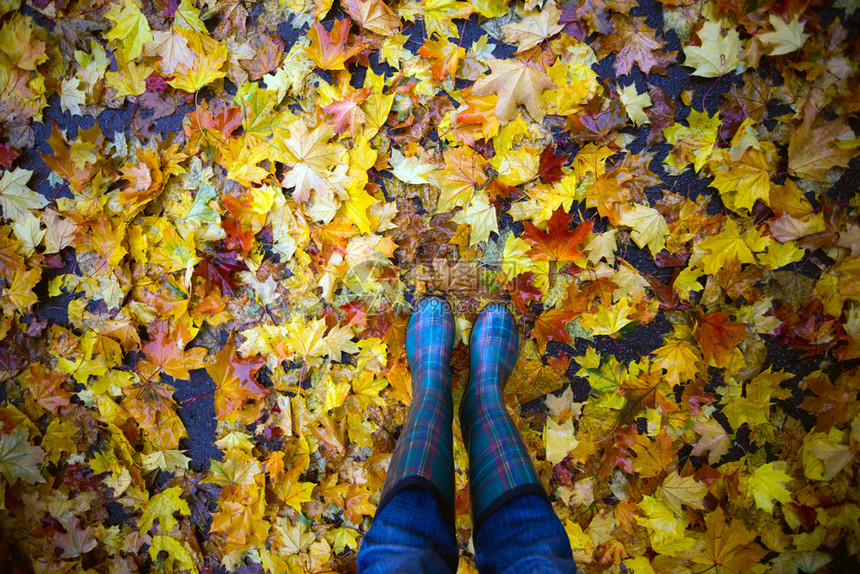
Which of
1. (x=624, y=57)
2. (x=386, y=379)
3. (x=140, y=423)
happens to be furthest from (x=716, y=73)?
(x=140, y=423)

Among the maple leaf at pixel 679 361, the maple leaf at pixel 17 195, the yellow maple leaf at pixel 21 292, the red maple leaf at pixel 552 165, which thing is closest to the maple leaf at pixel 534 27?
the red maple leaf at pixel 552 165

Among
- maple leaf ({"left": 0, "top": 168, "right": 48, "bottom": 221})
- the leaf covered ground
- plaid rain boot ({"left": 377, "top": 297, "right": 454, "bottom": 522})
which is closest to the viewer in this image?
plaid rain boot ({"left": 377, "top": 297, "right": 454, "bottom": 522})

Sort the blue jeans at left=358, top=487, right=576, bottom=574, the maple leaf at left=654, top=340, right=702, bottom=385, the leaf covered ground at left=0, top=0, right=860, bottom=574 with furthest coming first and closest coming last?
the maple leaf at left=654, top=340, right=702, bottom=385 < the leaf covered ground at left=0, top=0, right=860, bottom=574 < the blue jeans at left=358, top=487, right=576, bottom=574

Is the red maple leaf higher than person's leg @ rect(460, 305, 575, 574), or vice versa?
the red maple leaf

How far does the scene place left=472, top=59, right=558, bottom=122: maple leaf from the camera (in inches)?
47.7

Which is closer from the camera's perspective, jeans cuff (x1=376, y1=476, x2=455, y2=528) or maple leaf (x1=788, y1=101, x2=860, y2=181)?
jeans cuff (x1=376, y1=476, x2=455, y2=528)

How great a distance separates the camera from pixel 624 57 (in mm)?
1210

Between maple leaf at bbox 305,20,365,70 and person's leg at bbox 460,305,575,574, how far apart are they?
1065mm

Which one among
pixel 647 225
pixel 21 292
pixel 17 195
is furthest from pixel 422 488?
pixel 17 195

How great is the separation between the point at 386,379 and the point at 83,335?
117 cm

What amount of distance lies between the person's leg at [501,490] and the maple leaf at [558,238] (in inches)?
13.8

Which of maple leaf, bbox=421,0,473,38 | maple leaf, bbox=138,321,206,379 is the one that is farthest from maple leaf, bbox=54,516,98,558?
maple leaf, bbox=421,0,473,38

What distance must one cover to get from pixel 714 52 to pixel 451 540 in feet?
5.06

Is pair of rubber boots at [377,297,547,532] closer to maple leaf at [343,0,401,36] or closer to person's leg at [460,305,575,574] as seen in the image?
person's leg at [460,305,575,574]
